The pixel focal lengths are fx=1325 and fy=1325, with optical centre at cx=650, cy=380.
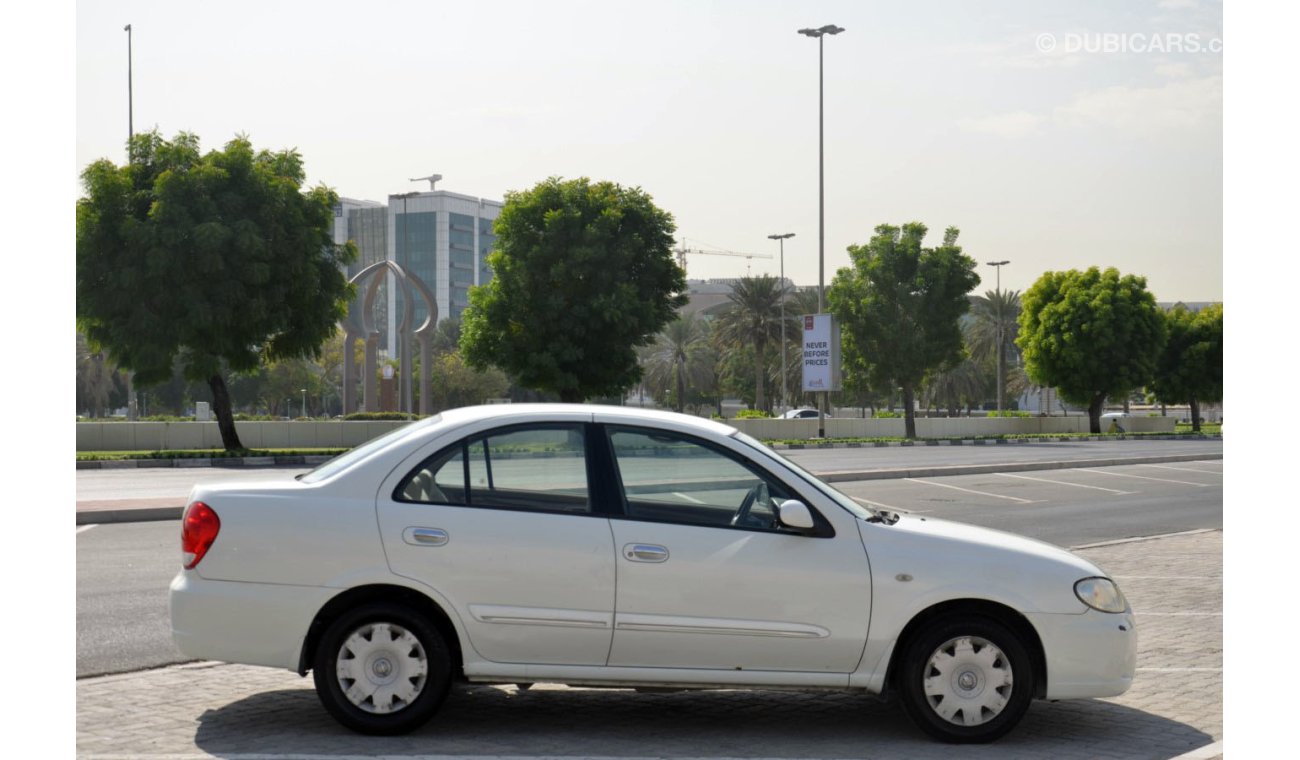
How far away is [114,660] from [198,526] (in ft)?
7.53

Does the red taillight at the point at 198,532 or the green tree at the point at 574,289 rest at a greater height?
the green tree at the point at 574,289

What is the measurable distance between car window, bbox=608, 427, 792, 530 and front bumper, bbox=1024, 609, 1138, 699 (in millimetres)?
1333

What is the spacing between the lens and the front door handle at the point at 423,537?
19.5 feet

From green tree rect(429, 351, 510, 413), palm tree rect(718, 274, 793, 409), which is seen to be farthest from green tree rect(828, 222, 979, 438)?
green tree rect(429, 351, 510, 413)

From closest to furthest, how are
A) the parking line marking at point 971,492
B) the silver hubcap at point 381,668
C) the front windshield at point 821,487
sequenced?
1. the silver hubcap at point 381,668
2. the front windshield at point 821,487
3. the parking line marking at point 971,492

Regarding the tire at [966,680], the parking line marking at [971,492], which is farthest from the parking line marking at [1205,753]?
the parking line marking at [971,492]

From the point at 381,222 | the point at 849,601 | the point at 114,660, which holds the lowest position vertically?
the point at 114,660

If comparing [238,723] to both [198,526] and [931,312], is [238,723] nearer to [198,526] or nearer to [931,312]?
[198,526]

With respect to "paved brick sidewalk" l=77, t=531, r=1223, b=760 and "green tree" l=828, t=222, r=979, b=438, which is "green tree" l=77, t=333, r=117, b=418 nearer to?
"green tree" l=828, t=222, r=979, b=438

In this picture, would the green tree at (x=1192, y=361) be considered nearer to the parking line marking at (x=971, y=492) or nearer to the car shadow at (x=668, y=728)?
the parking line marking at (x=971, y=492)

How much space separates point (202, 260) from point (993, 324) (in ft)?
214

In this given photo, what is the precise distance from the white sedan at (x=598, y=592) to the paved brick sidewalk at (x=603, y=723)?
0.79 feet
